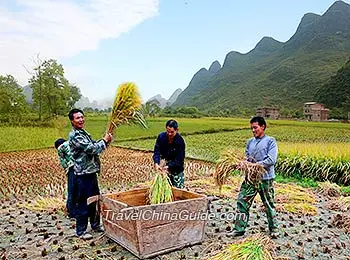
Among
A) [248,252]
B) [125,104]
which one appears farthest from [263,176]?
[125,104]

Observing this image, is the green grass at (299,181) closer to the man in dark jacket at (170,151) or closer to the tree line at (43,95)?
the man in dark jacket at (170,151)

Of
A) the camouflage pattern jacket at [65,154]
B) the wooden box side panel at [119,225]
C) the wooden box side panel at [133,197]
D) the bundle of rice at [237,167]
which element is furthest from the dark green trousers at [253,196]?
the camouflage pattern jacket at [65,154]

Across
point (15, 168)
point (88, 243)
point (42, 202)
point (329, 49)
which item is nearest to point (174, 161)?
point (88, 243)

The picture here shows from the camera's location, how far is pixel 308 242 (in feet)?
16.4

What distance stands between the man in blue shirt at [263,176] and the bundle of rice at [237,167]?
96 millimetres

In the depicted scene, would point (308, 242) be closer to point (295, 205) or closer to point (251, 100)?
point (295, 205)

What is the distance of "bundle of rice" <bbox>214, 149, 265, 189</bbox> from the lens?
480 centimetres

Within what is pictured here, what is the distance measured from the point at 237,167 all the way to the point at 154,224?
1.41m

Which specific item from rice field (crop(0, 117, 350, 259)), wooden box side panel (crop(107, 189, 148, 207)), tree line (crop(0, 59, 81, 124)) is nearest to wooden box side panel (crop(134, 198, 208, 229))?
rice field (crop(0, 117, 350, 259))

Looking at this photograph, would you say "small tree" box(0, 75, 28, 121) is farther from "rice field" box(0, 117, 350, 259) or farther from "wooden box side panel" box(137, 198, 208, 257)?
"wooden box side panel" box(137, 198, 208, 257)

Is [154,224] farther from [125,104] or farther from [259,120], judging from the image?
[259,120]

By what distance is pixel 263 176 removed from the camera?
4957 millimetres

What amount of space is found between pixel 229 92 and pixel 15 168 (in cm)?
8098

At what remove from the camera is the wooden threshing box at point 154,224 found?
4.20m
